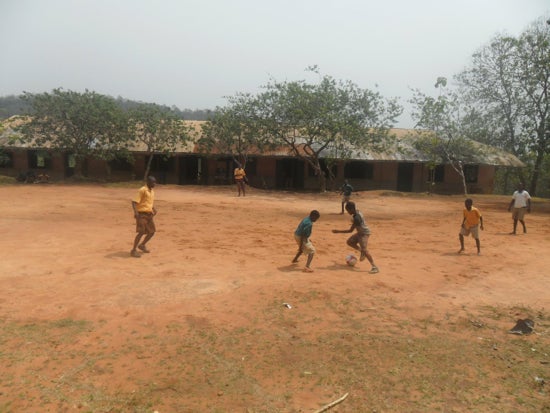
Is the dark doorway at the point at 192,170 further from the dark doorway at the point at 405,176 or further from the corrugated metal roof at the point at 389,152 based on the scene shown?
the dark doorway at the point at 405,176

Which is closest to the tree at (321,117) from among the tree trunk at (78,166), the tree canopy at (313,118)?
the tree canopy at (313,118)

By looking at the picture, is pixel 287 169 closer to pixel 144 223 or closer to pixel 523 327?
pixel 144 223

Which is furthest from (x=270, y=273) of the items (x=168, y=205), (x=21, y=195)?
(x=21, y=195)

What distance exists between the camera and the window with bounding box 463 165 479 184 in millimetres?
29172

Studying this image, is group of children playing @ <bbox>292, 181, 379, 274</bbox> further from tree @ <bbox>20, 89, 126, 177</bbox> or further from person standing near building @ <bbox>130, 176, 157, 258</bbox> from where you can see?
tree @ <bbox>20, 89, 126, 177</bbox>

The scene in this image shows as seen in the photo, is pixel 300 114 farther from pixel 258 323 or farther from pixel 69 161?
pixel 258 323

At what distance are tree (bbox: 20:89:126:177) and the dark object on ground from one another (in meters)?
23.4

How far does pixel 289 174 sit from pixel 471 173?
40.0 ft

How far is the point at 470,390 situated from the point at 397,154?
82.3ft

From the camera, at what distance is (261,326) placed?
526cm

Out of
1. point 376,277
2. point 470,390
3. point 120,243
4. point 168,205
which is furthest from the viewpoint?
point 168,205

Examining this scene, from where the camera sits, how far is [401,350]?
4.76 m

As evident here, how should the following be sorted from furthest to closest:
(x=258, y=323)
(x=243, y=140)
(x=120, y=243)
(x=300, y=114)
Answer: (x=243, y=140) < (x=300, y=114) < (x=120, y=243) < (x=258, y=323)

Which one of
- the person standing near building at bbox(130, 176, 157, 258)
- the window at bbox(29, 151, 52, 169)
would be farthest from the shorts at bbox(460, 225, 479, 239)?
the window at bbox(29, 151, 52, 169)
